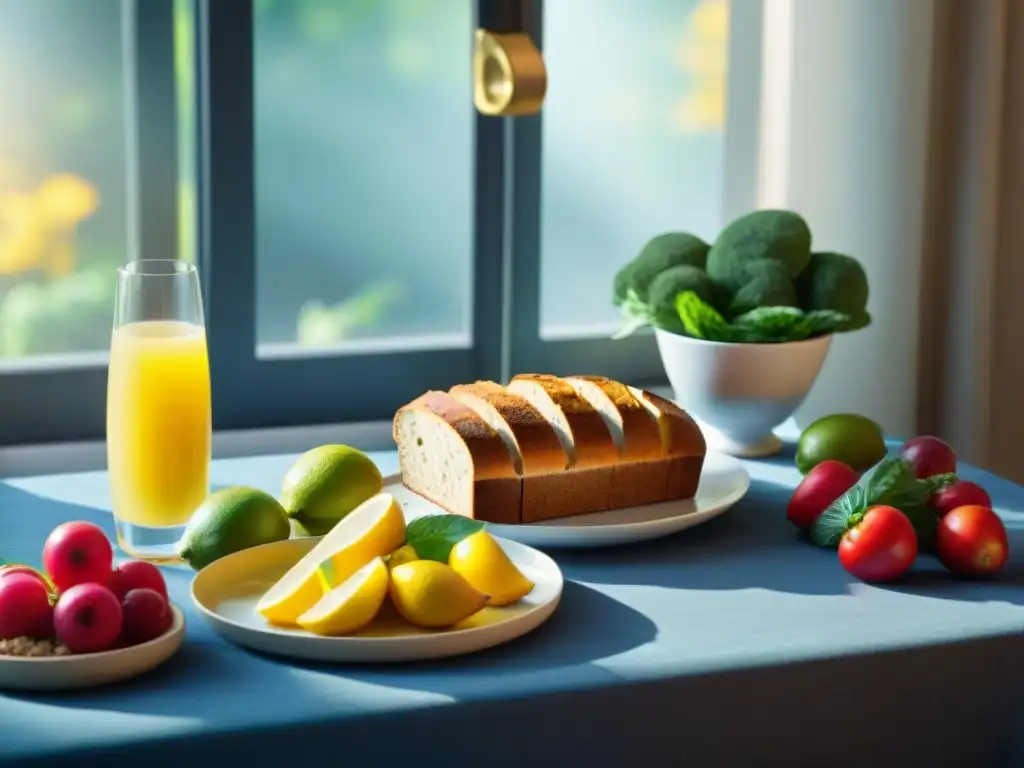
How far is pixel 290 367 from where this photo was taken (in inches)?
78.5

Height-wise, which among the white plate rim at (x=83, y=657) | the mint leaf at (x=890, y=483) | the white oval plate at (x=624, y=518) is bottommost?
the white plate rim at (x=83, y=657)

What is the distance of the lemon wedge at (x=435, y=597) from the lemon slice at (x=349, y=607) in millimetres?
20

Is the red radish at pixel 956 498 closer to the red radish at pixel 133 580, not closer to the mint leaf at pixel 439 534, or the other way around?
the mint leaf at pixel 439 534

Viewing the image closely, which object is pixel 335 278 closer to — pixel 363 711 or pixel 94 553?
pixel 94 553

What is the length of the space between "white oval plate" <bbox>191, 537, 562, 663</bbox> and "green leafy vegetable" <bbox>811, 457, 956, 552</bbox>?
28cm

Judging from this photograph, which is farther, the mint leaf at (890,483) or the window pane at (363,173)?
the window pane at (363,173)

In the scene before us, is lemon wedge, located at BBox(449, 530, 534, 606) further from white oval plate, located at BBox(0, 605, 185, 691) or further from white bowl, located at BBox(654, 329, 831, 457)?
white bowl, located at BBox(654, 329, 831, 457)

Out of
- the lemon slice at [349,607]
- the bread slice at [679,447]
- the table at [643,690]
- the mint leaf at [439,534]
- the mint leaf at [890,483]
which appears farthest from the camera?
the bread slice at [679,447]

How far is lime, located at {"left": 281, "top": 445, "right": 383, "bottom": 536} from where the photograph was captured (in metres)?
1.37

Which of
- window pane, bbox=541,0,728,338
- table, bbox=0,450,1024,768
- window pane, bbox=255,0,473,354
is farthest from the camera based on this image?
window pane, bbox=541,0,728,338

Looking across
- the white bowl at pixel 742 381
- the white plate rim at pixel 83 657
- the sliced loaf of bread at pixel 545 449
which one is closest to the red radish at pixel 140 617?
the white plate rim at pixel 83 657

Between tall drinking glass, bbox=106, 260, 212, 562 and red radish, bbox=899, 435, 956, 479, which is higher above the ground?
tall drinking glass, bbox=106, 260, 212, 562

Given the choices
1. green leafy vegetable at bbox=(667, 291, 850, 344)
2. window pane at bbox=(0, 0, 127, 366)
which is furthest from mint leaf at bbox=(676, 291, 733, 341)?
window pane at bbox=(0, 0, 127, 366)

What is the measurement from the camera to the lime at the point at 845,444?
161cm
